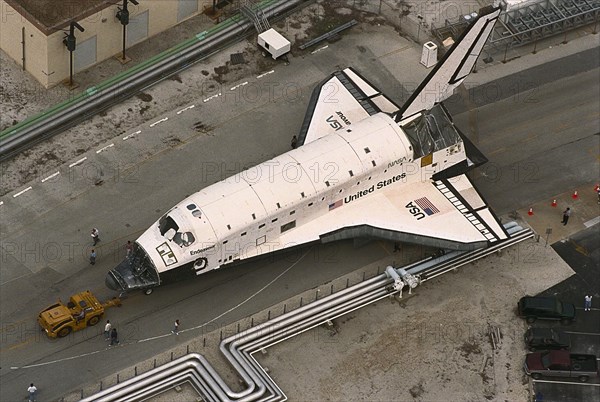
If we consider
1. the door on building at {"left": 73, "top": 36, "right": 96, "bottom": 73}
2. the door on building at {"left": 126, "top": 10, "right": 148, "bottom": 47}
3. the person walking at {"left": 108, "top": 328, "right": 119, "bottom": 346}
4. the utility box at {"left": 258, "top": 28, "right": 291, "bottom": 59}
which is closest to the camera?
the person walking at {"left": 108, "top": 328, "right": 119, "bottom": 346}

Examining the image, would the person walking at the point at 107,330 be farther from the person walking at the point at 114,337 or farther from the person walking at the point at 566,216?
the person walking at the point at 566,216

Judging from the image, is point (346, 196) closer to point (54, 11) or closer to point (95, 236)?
point (95, 236)

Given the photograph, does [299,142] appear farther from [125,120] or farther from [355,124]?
[125,120]

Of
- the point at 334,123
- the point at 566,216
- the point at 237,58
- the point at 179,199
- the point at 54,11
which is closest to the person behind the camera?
the point at 179,199

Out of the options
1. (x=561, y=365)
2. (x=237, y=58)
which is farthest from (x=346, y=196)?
(x=237, y=58)

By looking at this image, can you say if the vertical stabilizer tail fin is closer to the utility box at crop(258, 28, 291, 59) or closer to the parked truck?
the utility box at crop(258, 28, 291, 59)

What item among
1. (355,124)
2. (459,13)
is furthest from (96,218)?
(459,13)

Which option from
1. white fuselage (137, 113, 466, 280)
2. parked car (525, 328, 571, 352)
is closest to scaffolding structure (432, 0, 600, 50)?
white fuselage (137, 113, 466, 280)
